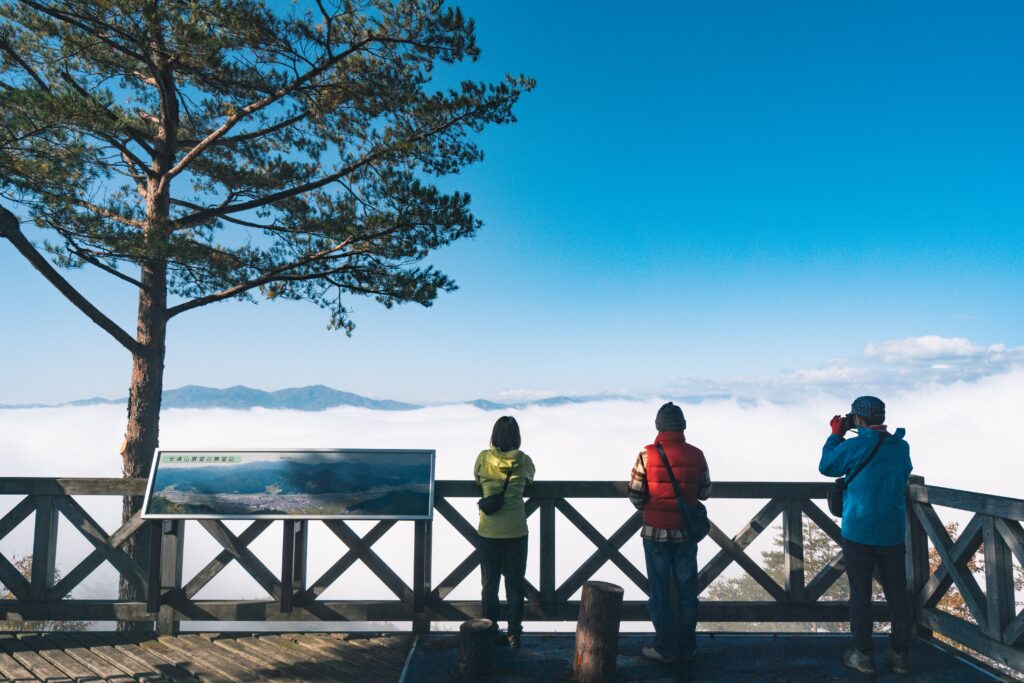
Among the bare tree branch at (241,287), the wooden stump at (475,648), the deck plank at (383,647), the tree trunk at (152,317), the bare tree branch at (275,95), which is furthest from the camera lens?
the bare tree branch at (241,287)

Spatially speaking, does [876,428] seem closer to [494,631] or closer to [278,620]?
[494,631]

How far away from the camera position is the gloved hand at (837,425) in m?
5.40

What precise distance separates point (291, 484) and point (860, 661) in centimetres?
525

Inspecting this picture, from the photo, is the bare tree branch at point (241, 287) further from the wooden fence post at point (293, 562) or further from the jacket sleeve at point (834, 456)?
the jacket sleeve at point (834, 456)

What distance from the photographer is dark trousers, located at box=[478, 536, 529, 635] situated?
5.55 metres

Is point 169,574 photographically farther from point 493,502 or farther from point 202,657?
point 493,502

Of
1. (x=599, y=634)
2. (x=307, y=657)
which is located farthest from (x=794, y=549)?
(x=307, y=657)

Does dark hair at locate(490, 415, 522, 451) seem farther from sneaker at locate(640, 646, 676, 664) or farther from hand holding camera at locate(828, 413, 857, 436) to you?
hand holding camera at locate(828, 413, 857, 436)

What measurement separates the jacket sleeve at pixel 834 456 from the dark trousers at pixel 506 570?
8.56ft

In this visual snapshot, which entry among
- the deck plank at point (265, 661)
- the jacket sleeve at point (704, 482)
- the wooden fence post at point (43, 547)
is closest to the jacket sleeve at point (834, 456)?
the jacket sleeve at point (704, 482)

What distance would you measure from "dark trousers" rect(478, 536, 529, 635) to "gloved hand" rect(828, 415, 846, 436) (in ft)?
9.14

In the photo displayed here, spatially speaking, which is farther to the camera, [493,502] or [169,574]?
[169,574]

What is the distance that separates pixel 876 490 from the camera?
204 inches

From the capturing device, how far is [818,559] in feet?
133
